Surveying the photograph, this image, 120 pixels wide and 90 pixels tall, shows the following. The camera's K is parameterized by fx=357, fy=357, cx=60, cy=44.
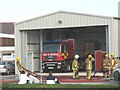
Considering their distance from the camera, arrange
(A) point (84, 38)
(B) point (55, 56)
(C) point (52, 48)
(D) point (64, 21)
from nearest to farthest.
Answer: (D) point (64, 21)
(B) point (55, 56)
(C) point (52, 48)
(A) point (84, 38)

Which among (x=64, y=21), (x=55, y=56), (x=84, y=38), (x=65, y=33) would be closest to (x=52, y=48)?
(x=55, y=56)

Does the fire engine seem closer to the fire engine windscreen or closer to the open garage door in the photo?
the fire engine windscreen

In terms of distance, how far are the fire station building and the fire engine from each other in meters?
1.37

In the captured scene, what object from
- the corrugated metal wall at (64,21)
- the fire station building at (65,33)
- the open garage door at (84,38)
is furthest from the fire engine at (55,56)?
the open garage door at (84,38)

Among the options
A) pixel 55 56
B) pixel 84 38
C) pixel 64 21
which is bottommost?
pixel 55 56

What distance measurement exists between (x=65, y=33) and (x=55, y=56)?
6.69 metres

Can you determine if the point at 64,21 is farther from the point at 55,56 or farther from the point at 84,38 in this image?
the point at 84,38

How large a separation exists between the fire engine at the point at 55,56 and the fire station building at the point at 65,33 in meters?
1.37

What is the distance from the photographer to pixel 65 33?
4022 cm

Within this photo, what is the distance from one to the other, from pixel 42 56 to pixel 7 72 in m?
4.13

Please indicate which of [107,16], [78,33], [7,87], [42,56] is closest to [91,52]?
[78,33]

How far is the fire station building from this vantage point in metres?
30.5

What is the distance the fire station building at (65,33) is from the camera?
3050 centimetres

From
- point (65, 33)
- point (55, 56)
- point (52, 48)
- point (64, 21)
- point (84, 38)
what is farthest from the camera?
point (84, 38)
